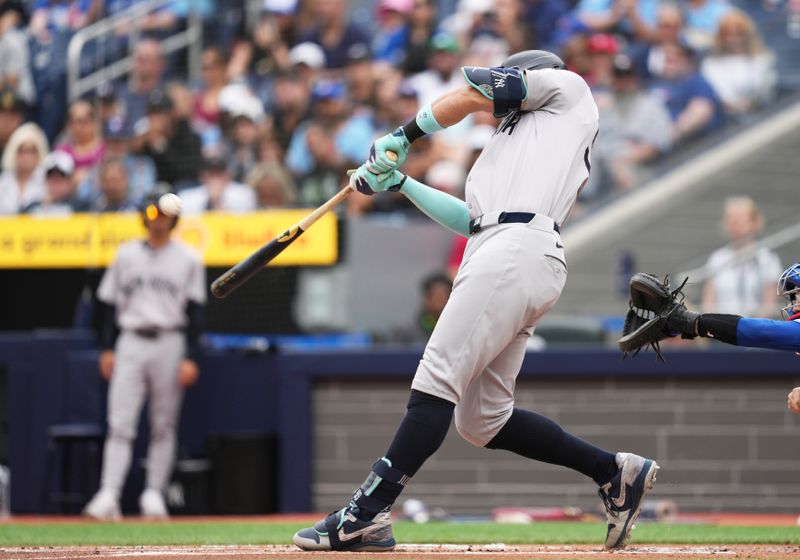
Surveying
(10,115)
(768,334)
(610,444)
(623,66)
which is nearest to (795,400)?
(768,334)

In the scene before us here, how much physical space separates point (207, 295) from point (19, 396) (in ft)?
6.11

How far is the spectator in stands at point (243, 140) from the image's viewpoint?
12359 mm

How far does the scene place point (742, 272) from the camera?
9.59 metres

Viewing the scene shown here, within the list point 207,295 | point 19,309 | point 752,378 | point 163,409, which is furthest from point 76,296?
point 752,378

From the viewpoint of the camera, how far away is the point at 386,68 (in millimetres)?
12945

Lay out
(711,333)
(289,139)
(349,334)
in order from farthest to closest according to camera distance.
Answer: (289,139), (349,334), (711,333)

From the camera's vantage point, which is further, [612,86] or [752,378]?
[612,86]

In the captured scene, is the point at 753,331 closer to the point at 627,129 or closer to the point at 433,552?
the point at 433,552

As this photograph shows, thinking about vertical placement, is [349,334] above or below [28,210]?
below

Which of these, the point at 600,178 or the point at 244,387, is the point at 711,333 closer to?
the point at 244,387

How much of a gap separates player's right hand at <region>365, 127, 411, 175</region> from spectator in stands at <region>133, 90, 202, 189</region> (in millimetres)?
7786

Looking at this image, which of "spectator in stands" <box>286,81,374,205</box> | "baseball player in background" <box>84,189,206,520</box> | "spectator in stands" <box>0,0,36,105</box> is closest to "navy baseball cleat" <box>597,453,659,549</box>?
"baseball player in background" <box>84,189,206,520</box>

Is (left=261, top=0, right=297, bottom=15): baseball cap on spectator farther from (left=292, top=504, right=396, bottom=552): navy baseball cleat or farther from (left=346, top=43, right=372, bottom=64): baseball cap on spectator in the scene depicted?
(left=292, top=504, right=396, bottom=552): navy baseball cleat

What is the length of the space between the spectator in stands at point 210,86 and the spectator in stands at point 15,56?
1.75m
